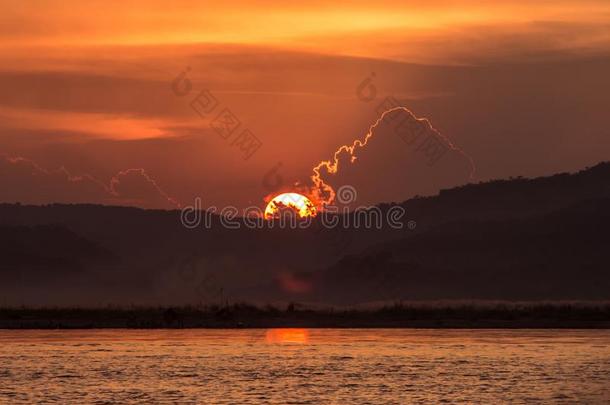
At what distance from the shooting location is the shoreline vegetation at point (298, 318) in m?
132

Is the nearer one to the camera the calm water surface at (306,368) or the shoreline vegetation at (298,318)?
the calm water surface at (306,368)

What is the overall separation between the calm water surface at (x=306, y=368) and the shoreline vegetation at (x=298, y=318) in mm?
17912

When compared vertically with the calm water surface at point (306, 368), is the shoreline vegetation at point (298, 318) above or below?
above

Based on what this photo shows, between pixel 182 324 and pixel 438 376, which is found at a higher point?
pixel 182 324

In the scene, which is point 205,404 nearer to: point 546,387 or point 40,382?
point 40,382

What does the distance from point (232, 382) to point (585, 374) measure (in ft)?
62.7

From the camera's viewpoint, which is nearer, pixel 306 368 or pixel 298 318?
pixel 306 368

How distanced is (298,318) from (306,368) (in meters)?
56.5

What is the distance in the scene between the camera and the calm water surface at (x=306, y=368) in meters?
66.7

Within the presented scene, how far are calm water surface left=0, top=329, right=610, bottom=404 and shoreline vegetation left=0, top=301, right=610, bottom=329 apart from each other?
17.9 metres

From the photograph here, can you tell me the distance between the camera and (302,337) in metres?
112

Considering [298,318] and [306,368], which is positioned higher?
[298,318]

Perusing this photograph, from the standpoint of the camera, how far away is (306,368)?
80750 mm

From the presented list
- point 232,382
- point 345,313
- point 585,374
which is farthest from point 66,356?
point 345,313
